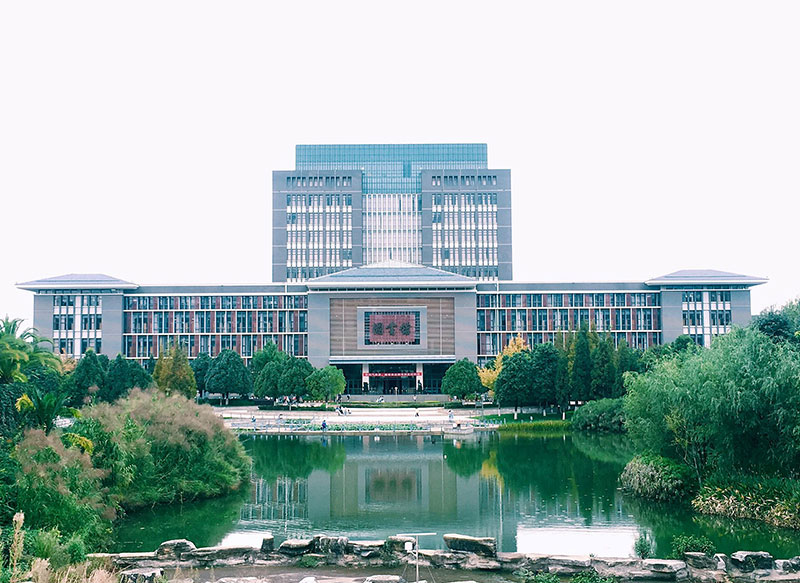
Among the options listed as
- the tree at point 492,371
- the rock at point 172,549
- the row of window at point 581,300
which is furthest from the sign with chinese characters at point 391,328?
the rock at point 172,549

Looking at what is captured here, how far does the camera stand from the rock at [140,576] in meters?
13.1

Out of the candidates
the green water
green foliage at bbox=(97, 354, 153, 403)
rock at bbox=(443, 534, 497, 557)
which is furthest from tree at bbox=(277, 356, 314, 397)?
rock at bbox=(443, 534, 497, 557)

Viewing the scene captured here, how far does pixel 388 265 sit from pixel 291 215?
17.8 meters

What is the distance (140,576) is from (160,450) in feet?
35.6

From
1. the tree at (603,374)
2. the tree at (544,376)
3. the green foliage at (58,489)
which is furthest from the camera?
the tree at (544,376)

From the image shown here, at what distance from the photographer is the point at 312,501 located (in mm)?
23312

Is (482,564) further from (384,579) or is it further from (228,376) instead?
(228,376)

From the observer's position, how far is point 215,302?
233 ft

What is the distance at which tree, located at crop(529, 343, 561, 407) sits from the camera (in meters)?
48.9

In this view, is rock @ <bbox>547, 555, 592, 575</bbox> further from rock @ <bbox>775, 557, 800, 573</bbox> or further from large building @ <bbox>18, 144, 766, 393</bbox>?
large building @ <bbox>18, 144, 766, 393</bbox>

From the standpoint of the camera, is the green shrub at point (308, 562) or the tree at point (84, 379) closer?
the green shrub at point (308, 562)

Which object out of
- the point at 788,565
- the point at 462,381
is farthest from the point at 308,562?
the point at 462,381

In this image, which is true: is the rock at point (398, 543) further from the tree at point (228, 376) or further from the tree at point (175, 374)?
the tree at point (228, 376)

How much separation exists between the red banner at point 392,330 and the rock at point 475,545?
2081 inches
